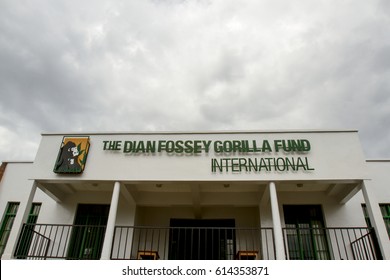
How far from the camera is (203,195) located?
9578mm

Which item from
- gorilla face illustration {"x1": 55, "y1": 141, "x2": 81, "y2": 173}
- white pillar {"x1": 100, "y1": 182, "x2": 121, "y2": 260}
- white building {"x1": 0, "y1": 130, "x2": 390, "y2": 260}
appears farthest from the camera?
gorilla face illustration {"x1": 55, "y1": 141, "x2": 81, "y2": 173}

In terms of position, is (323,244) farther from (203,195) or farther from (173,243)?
(173,243)

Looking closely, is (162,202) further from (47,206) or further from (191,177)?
(47,206)

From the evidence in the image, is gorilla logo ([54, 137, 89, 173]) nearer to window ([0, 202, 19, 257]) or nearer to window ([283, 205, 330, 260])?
window ([0, 202, 19, 257])

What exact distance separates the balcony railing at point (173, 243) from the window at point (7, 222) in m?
1.51

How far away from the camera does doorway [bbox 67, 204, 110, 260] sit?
9.06m

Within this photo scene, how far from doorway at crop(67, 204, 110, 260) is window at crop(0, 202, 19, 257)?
2452 millimetres

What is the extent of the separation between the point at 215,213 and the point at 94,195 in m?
4.30

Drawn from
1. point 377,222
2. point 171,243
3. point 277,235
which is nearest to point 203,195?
point 171,243

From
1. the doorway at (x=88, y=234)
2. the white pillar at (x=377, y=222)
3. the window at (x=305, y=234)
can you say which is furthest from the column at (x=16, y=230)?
the white pillar at (x=377, y=222)

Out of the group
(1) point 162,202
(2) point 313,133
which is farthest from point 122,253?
(2) point 313,133

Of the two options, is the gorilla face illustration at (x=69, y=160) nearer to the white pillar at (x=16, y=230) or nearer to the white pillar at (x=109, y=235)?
the white pillar at (x=16, y=230)

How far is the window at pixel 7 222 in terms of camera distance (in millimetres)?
9672

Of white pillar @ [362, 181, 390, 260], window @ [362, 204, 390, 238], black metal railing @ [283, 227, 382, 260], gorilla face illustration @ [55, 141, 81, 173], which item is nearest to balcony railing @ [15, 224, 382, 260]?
A: black metal railing @ [283, 227, 382, 260]
